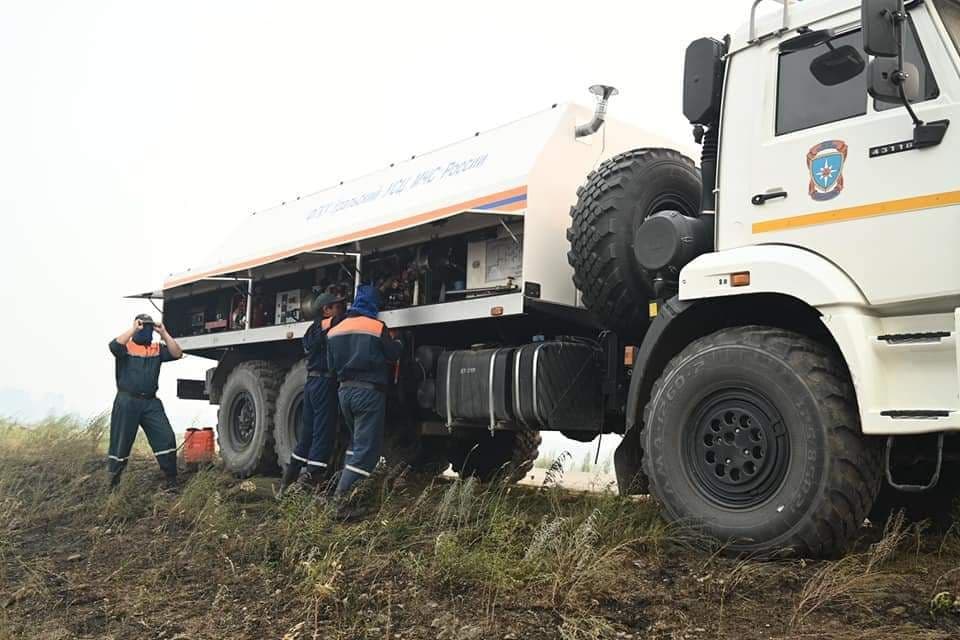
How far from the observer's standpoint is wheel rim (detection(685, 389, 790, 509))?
421cm

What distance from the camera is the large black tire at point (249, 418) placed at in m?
9.01

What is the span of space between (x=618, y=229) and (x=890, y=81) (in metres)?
2.02

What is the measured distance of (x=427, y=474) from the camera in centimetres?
857

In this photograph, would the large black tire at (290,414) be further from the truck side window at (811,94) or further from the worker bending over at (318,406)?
the truck side window at (811,94)

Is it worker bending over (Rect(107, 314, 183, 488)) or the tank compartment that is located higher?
the tank compartment

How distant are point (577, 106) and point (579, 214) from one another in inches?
54.5

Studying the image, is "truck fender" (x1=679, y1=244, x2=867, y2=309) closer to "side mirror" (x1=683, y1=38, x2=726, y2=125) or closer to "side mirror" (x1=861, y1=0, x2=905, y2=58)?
"side mirror" (x1=683, y1=38, x2=726, y2=125)

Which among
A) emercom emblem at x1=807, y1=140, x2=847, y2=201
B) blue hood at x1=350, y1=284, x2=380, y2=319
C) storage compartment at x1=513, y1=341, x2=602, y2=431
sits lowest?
storage compartment at x1=513, y1=341, x2=602, y2=431

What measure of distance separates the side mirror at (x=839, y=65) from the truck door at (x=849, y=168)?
25 mm

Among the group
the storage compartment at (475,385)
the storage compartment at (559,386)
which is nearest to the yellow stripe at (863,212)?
the storage compartment at (559,386)

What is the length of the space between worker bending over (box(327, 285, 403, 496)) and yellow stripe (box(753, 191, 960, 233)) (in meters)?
3.23

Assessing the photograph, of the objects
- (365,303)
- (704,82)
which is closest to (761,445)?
(704,82)

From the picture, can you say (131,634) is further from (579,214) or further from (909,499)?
(909,499)

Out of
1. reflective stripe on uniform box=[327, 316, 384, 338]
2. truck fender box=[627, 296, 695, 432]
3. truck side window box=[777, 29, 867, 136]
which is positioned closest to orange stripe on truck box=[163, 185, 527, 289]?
reflective stripe on uniform box=[327, 316, 384, 338]
